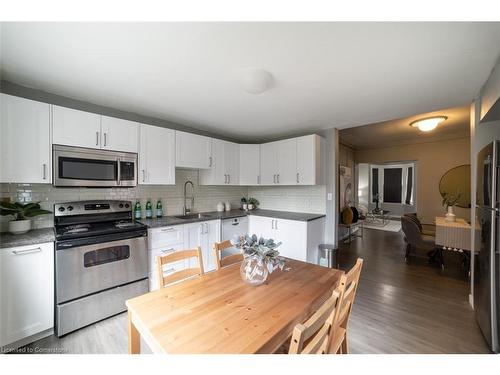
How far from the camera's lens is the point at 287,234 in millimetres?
3184

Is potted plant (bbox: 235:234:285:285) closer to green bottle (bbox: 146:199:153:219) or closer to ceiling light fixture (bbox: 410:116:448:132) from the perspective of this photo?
green bottle (bbox: 146:199:153:219)

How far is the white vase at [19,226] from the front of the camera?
1.81m

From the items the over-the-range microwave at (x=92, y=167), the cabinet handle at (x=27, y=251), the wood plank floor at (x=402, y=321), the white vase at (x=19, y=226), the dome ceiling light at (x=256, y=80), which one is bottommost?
the wood plank floor at (x=402, y=321)

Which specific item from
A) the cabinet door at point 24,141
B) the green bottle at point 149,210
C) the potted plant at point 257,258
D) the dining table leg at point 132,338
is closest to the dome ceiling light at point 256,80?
the potted plant at point 257,258

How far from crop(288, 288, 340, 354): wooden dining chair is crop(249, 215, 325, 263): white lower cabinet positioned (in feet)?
6.92

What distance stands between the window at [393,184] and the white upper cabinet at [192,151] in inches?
233

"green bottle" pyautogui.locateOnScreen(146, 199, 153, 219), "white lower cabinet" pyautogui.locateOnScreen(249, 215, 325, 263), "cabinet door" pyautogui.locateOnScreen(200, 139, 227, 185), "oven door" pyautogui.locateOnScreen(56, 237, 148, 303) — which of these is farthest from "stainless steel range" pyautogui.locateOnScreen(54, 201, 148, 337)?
"white lower cabinet" pyautogui.locateOnScreen(249, 215, 325, 263)

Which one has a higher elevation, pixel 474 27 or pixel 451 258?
pixel 474 27

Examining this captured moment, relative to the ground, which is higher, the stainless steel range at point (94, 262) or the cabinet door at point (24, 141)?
the cabinet door at point (24, 141)

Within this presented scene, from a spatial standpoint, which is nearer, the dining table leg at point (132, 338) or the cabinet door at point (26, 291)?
the dining table leg at point (132, 338)

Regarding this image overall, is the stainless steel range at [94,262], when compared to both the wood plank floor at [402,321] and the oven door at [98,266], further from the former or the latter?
the wood plank floor at [402,321]
